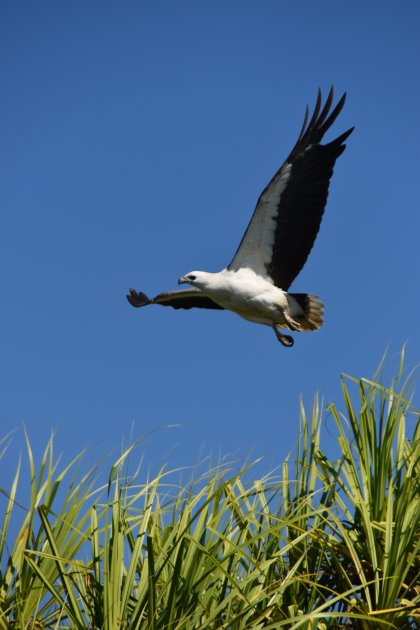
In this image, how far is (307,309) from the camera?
368 inches

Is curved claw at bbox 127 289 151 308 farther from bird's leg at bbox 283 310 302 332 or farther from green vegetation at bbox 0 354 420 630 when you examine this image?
green vegetation at bbox 0 354 420 630

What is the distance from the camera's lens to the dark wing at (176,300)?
10.0 m

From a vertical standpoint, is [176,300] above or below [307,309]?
above

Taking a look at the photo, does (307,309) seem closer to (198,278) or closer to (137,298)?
(198,278)

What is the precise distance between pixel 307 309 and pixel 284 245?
0.77 meters

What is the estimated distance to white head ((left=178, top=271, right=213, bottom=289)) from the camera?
30.1ft

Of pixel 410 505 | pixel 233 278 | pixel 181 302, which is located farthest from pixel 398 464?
pixel 181 302

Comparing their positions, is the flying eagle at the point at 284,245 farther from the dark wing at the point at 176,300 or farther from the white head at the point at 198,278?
the dark wing at the point at 176,300

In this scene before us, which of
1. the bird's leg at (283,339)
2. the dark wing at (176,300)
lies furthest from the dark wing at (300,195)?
the dark wing at (176,300)

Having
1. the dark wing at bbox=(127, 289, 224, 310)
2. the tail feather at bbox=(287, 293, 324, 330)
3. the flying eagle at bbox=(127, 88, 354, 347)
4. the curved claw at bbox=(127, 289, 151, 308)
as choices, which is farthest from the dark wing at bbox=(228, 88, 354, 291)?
the curved claw at bbox=(127, 289, 151, 308)

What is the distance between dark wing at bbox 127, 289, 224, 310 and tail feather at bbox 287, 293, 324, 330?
3.87ft

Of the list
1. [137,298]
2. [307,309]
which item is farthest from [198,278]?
[137,298]

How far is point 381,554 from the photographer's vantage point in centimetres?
508

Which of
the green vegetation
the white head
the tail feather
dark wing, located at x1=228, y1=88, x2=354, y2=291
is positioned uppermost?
dark wing, located at x1=228, y1=88, x2=354, y2=291
